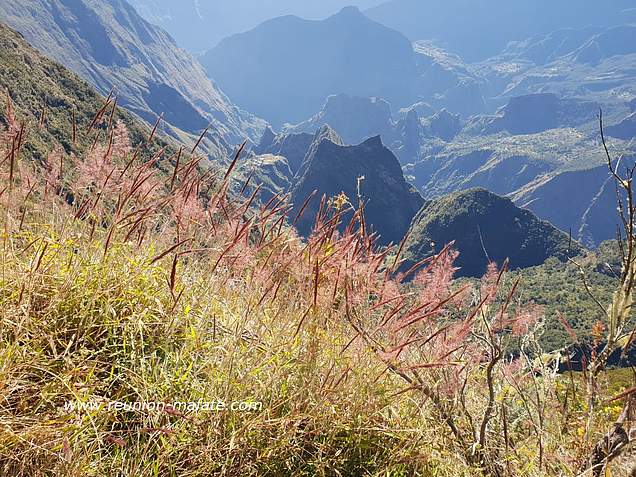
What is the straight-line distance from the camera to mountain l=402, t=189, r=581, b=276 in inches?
6122

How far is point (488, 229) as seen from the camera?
167125 mm

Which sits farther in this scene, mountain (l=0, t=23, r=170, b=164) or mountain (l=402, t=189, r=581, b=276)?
mountain (l=402, t=189, r=581, b=276)

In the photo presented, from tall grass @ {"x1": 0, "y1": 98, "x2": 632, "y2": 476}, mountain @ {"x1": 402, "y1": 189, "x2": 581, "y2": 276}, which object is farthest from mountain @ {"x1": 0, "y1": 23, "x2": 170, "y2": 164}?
mountain @ {"x1": 402, "y1": 189, "x2": 581, "y2": 276}

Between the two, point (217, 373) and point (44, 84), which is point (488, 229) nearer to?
point (44, 84)

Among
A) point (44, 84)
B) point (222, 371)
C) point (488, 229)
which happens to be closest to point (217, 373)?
point (222, 371)

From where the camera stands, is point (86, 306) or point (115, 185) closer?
point (86, 306)

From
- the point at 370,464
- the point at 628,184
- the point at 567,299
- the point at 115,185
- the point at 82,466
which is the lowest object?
the point at 82,466

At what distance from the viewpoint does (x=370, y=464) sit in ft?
6.59

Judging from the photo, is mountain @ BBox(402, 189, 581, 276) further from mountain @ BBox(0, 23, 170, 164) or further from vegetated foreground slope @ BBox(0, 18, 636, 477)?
vegetated foreground slope @ BBox(0, 18, 636, 477)

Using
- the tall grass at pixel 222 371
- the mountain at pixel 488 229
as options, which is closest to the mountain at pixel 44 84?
the tall grass at pixel 222 371

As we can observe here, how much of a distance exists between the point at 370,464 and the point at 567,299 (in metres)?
105

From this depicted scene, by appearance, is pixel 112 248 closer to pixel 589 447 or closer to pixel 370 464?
pixel 370 464

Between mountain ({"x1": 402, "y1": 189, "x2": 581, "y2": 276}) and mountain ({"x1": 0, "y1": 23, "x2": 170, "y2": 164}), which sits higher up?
mountain ({"x1": 402, "y1": 189, "x2": 581, "y2": 276})

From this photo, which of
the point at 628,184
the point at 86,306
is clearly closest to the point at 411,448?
the point at 628,184
